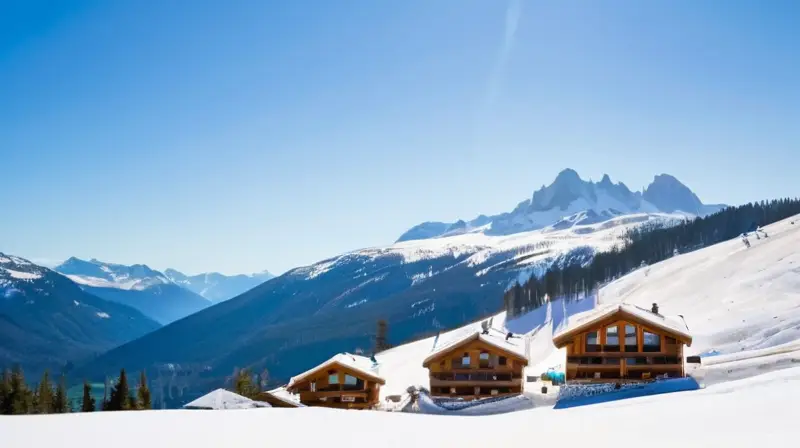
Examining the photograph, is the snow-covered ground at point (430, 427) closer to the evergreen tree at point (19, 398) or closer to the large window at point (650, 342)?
the large window at point (650, 342)

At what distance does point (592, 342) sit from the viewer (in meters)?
47.2

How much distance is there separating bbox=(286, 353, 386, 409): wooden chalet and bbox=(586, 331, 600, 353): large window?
54.0 feet

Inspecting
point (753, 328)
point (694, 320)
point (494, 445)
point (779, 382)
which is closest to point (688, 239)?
point (694, 320)

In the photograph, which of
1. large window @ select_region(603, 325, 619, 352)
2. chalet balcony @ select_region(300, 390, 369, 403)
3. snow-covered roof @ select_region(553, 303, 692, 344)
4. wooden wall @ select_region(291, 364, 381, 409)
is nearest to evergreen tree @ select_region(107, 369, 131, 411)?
wooden wall @ select_region(291, 364, 381, 409)

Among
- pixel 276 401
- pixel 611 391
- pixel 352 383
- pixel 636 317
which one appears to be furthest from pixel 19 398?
pixel 636 317

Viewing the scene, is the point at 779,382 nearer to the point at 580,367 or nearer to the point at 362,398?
the point at 580,367

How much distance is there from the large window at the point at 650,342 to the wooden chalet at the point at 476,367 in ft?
28.9

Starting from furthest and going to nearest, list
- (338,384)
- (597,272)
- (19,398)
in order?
(597,272) → (19,398) → (338,384)

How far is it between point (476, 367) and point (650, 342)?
1308 centimetres

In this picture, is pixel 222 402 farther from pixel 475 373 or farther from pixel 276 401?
pixel 475 373

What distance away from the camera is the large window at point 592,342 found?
4687cm

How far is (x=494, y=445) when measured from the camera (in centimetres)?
1658

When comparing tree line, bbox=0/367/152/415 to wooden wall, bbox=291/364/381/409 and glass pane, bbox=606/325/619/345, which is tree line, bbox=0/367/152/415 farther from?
glass pane, bbox=606/325/619/345

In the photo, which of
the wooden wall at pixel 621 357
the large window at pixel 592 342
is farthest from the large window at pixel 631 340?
the large window at pixel 592 342
